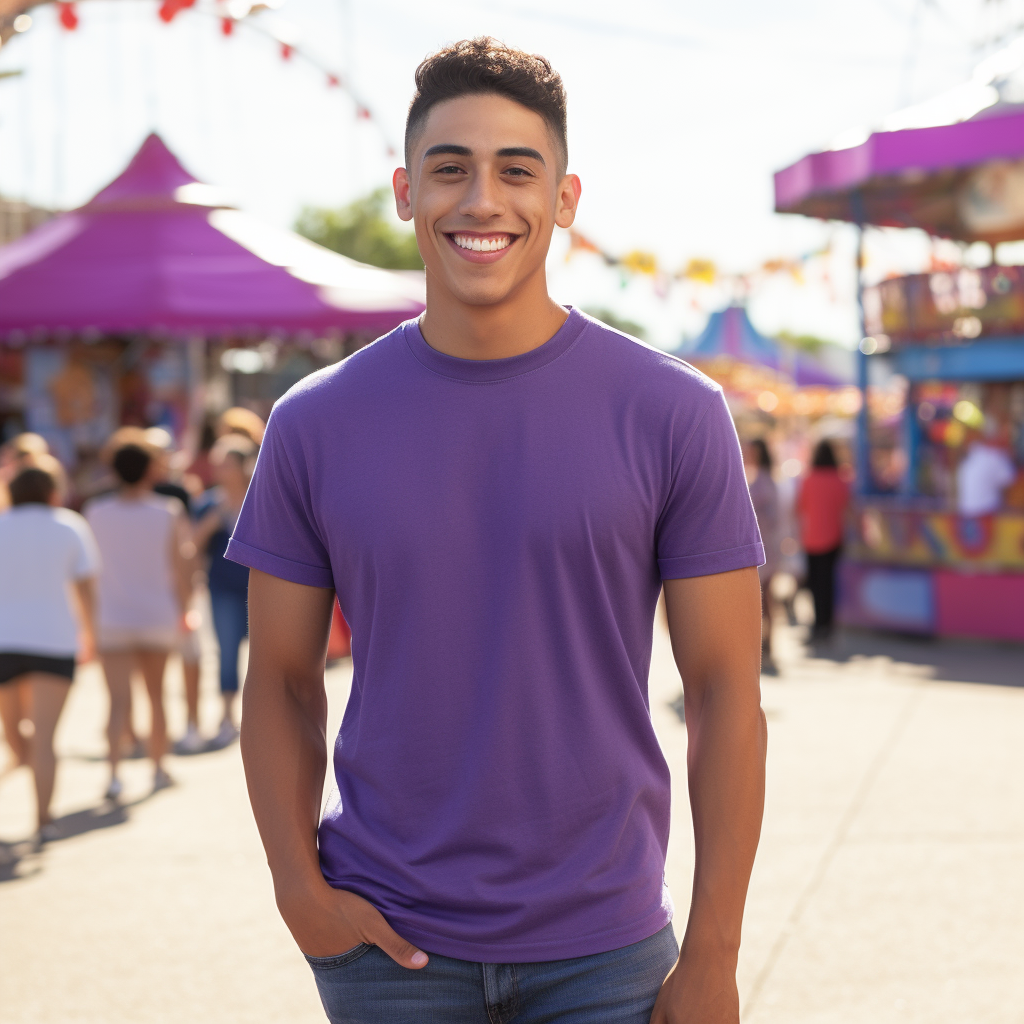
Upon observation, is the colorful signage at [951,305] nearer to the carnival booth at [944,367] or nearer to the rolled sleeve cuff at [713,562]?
the carnival booth at [944,367]

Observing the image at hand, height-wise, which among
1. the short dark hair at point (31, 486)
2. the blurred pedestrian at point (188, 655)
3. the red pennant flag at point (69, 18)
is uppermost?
the red pennant flag at point (69, 18)

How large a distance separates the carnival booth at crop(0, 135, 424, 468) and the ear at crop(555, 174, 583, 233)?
12.2 metres

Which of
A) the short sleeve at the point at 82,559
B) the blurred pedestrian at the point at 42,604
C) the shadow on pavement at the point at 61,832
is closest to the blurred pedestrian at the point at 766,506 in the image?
the shadow on pavement at the point at 61,832

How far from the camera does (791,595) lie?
15.7 meters

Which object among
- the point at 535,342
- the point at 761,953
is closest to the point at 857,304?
the point at 761,953

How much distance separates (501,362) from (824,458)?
37.2 feet

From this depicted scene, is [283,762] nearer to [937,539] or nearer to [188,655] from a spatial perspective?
[188,655]

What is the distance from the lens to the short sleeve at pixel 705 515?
1946 millimetres

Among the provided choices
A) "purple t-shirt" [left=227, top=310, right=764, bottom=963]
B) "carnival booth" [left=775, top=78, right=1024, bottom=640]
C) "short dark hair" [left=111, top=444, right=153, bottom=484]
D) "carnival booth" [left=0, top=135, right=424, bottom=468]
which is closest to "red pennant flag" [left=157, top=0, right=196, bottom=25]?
"carnival booth" [left=0, top=135, right=424, bottom=468]

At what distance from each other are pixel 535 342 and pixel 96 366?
48.5ft

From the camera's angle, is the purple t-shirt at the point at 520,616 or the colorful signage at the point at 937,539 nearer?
the purple t-shirt at the point at 520,616

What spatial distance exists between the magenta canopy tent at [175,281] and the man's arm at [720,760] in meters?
12.3

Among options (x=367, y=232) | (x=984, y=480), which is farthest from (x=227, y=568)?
(x=367, y=232)

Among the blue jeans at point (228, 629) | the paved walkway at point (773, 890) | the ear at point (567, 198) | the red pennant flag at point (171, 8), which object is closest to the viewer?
the ear at point (567, 198)
